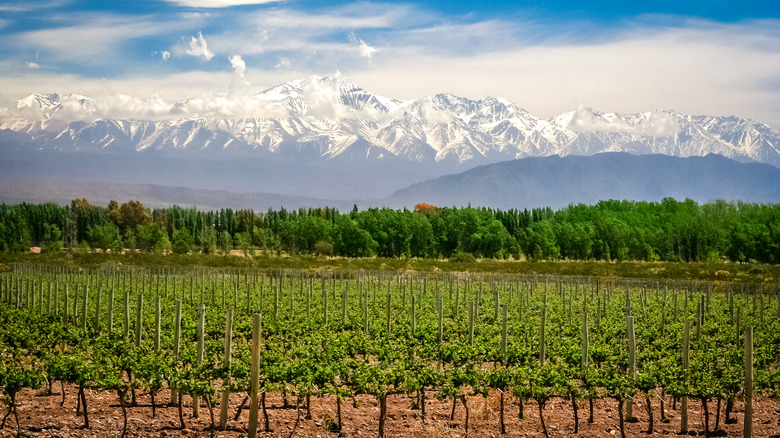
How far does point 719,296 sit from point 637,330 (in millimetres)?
20578

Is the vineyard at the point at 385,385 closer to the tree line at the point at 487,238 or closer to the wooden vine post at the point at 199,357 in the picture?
the wooden vine post at the point at 199,357

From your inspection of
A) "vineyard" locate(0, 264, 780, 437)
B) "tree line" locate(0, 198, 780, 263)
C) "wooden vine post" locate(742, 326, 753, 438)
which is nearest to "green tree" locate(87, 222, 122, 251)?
"tree line" locate(0, 198, 780, 263)

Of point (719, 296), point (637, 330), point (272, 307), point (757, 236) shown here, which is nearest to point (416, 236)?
point (757, 236)

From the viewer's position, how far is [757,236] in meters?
93.6

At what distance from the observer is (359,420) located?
17.8m

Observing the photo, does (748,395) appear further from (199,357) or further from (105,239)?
(105,239)

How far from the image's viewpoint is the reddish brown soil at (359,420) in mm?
16688

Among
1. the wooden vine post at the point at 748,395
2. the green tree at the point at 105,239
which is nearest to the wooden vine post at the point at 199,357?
the wooden vine post at the point at 748,395

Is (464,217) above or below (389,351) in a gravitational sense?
above

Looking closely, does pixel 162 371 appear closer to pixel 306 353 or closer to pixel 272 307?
pixel 306 353

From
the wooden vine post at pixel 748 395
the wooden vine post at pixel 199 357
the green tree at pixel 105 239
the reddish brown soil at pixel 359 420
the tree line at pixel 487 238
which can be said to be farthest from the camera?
the green tree at pixel 105 239

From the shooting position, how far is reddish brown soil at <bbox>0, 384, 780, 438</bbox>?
16688mm

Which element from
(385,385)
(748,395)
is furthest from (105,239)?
(748,395)

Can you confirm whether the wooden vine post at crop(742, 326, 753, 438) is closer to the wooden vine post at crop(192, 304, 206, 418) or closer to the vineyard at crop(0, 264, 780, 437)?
the vineyard at crop(0, 264, 780, 437)
